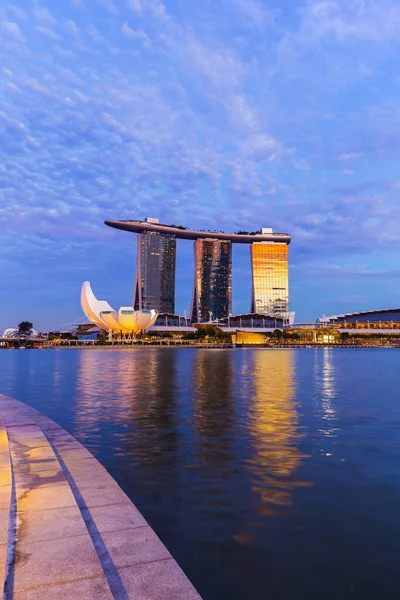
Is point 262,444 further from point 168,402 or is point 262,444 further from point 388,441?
point 168,402

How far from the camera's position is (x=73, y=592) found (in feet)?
14.8

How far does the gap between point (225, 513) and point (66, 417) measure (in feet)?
37.3

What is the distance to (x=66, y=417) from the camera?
17781mm

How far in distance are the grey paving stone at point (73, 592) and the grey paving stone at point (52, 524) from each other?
1.18m

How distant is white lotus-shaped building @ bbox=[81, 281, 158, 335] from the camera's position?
17462 cm

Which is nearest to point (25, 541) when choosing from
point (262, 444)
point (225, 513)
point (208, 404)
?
point (225, 513)

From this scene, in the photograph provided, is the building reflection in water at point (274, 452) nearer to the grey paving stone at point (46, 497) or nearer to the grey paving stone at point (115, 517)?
the grey paving stone at point (115, 517)

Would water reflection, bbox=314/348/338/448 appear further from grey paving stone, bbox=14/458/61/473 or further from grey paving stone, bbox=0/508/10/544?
grey paving stone, bbox=0/508/10/544

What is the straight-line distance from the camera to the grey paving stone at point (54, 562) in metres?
4.76

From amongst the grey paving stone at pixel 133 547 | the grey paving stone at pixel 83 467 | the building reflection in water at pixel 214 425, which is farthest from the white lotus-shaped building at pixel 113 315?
the grey paving stone at pixel 133 547

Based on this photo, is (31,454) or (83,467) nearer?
(83,467)

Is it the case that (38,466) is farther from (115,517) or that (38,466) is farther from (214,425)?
(214,425)

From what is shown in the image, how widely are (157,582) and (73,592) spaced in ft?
2.92

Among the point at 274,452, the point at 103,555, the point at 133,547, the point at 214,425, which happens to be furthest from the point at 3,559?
the point at 214,425
